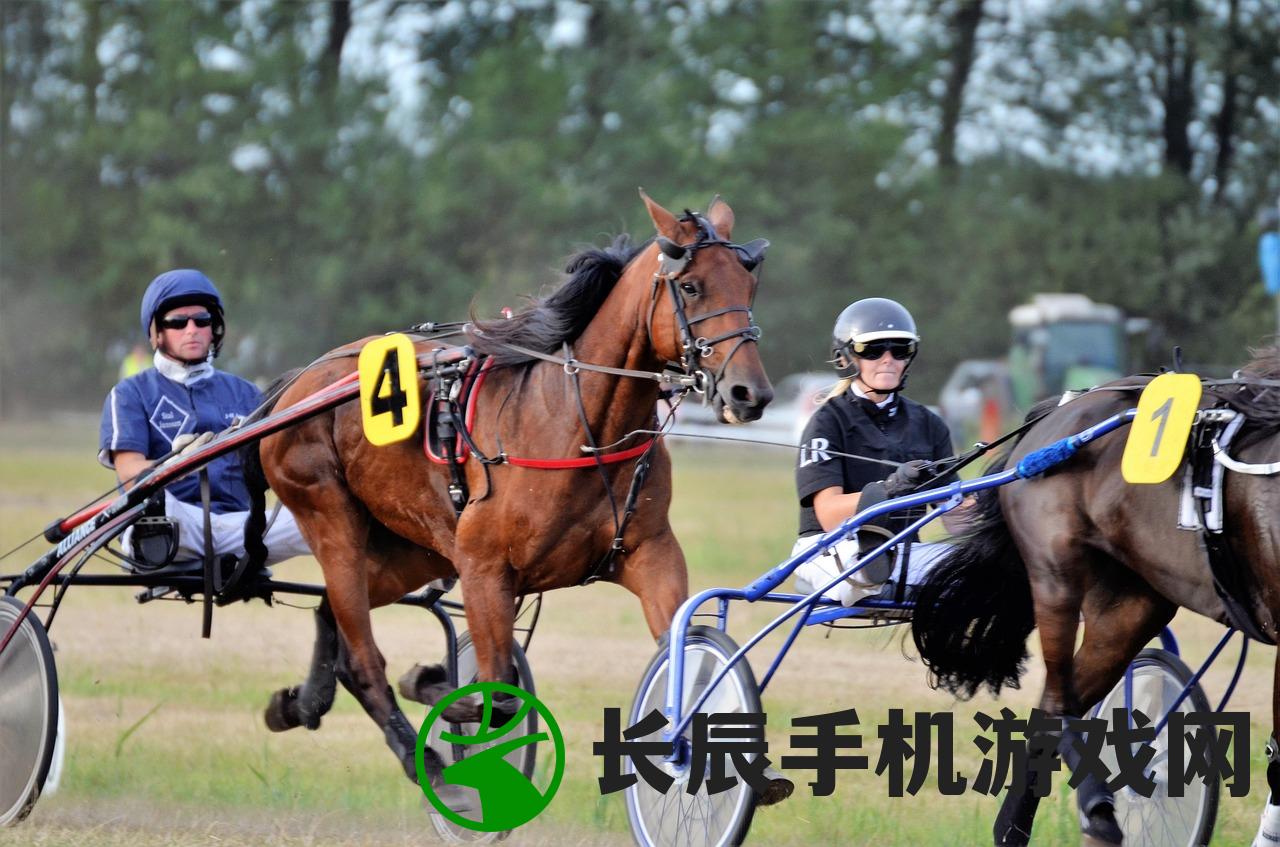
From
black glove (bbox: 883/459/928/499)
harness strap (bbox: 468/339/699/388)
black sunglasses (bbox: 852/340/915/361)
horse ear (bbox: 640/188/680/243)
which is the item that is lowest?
black glove (bbox: 883/459/928/499)

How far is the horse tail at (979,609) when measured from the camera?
4543 mm

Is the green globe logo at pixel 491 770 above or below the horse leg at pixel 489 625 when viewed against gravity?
below

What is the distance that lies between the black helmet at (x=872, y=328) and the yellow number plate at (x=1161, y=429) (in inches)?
40.7

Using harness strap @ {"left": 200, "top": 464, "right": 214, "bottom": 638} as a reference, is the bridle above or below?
above

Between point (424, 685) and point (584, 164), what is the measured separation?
26211 millimetres

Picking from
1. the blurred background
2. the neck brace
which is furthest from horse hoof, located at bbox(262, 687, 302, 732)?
the blurred background

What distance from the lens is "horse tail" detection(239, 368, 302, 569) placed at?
224 inches

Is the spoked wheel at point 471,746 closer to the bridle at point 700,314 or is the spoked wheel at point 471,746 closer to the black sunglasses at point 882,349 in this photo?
the bridle at point 700,314

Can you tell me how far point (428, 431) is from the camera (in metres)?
5.12

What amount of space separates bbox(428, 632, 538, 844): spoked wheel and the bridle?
104 cm

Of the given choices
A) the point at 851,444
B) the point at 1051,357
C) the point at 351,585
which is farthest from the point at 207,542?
the point at 1051,357

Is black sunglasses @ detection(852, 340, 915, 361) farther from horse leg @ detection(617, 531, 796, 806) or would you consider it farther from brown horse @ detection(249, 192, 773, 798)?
horse leg @ detection(617, 531, 796, 806)

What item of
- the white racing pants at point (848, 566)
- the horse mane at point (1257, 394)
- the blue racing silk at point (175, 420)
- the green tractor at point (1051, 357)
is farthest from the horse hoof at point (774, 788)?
the green tractor at point (1051, 357)

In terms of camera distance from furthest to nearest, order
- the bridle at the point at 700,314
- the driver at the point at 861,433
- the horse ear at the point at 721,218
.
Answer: the driver at the point at 861,433
the horse ear at the point at 721,218
the bridle at the point at 700,314
